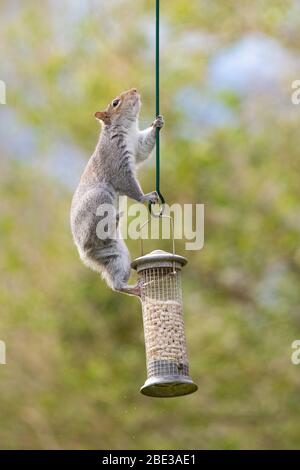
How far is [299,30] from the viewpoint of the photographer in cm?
1079

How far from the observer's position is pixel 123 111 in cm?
551

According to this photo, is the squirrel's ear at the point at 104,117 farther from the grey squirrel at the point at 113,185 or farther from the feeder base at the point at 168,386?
the feeder base at the point at 168,386

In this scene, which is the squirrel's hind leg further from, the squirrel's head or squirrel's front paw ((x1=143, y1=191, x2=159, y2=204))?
the squirrel's head

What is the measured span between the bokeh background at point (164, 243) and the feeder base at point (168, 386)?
607 cm

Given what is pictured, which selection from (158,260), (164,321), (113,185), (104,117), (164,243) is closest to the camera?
(158,260)

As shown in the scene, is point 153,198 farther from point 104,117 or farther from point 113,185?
point 104,117

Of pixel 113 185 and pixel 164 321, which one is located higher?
pixel 113 185

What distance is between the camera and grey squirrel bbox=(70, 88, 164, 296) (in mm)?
5109

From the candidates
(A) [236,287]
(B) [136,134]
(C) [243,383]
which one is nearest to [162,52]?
(A) [236,287]

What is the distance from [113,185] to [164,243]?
620 cm

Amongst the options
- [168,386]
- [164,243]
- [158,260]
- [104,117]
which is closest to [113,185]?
[104,117]

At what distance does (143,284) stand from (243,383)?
7.51 m

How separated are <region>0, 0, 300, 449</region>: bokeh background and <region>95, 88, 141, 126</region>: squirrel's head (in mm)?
5276

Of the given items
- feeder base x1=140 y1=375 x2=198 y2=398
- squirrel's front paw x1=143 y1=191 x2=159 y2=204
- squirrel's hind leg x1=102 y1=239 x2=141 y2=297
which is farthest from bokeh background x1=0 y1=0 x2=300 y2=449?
feeder base x1=140 y1=375 x2=198 y2=398
